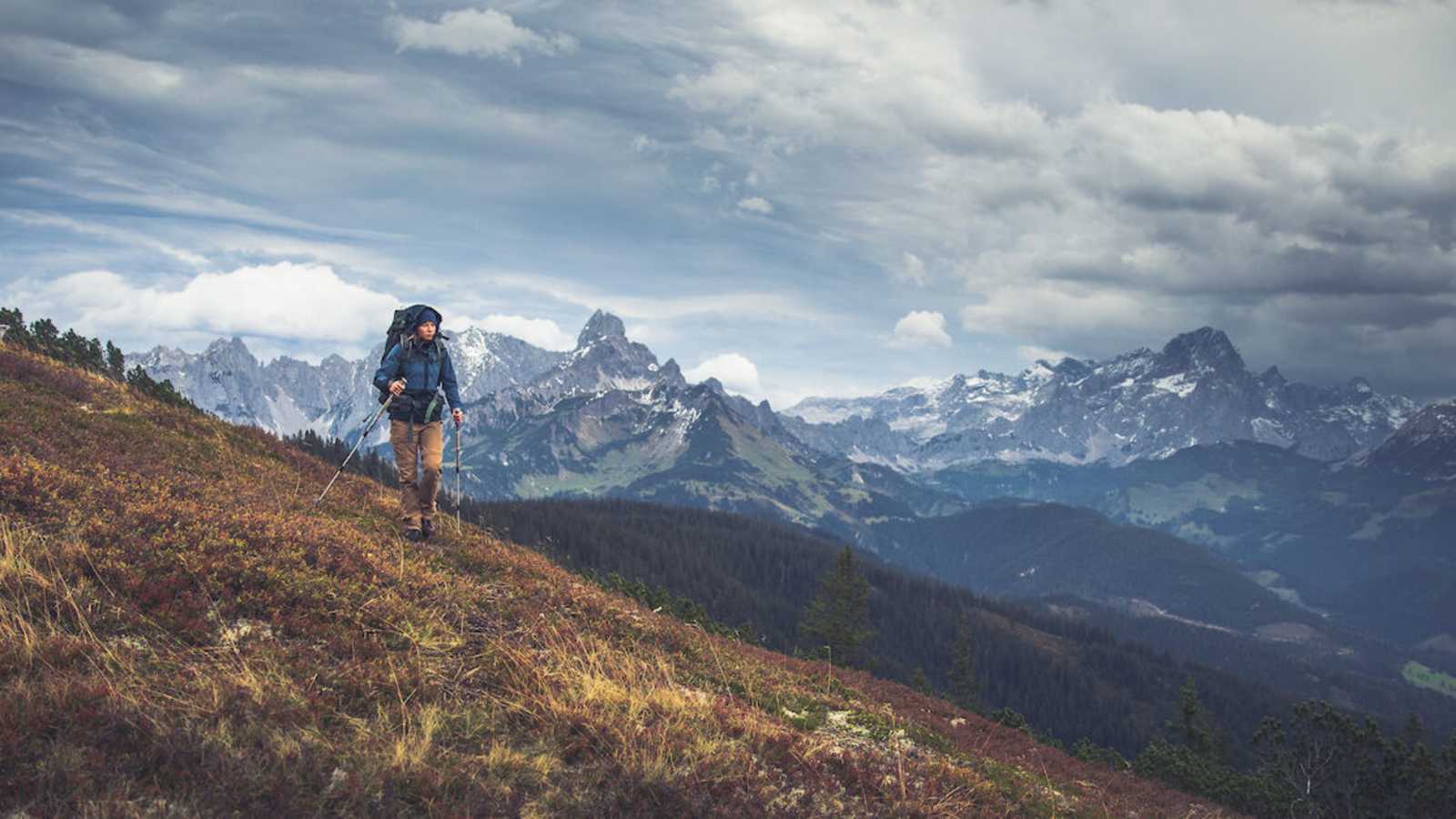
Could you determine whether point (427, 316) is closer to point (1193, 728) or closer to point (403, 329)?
point (403, 329)

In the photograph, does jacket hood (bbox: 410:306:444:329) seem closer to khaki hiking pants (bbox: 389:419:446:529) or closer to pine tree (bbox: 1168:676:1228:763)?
khaki hiking pants (bbox: 389:419:446:529)

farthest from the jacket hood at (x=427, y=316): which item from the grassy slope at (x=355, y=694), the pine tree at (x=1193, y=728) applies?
the pine tree at (x=1193, y=728)

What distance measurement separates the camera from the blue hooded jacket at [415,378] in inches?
658

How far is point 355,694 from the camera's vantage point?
822 cm

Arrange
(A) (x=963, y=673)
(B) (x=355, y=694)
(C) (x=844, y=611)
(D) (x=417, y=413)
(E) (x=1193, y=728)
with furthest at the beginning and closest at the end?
(A) (x=963, y=673)
(C) (x=844, y=611)
(E) (x=1193, y=728)
(D) (x=417, y=413)
(B) (x=355, y=694)

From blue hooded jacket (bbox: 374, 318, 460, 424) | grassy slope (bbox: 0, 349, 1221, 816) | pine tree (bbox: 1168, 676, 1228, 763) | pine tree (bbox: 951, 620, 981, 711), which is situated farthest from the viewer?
pine tree (bbox: 951, 620, 981, 711)

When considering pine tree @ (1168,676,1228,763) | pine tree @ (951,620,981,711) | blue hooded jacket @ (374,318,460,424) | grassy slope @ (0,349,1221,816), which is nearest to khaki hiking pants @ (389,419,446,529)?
blue hooded jacket @ (374,318,460,424)

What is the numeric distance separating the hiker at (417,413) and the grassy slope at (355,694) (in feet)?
6.21

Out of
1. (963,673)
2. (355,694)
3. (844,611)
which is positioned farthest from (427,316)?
(963,673)

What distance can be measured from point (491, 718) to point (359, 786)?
1890mm

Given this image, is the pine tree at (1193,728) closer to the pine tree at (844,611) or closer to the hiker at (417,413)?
the pine tree at (844,611)

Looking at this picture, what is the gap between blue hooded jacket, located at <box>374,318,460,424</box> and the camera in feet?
54.8

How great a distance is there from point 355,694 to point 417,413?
382 inches

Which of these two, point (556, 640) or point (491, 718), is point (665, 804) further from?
point (556, 640)
